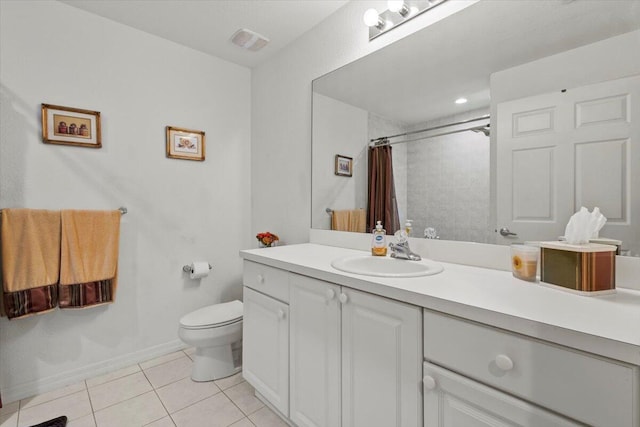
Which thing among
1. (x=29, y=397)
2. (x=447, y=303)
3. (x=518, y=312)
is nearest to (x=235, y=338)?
(x=29, y=397)

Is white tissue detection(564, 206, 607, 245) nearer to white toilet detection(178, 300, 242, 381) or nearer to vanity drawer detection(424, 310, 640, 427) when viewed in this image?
vanity drawer detection(424, 310, 640, 427)

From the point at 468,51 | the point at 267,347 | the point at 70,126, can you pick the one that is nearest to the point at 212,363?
the point at 267,347

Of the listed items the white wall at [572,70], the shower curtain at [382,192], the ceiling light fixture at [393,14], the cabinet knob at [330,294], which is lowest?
the cabinet knob at [330,294]

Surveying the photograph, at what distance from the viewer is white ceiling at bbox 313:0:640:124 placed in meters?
1.05

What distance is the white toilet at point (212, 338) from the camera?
5.96ft

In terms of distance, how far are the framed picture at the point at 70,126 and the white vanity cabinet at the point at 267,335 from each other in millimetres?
1354

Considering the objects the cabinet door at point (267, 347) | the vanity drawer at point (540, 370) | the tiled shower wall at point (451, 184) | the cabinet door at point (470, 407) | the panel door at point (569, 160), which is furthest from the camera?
the cabinet door at point (267, 347)

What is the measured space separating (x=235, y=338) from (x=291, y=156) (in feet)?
4.49

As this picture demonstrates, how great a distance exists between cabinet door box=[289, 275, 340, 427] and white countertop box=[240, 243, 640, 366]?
0.09 metres

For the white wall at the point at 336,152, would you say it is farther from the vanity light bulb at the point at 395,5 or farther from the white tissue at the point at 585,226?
the white tissue at the point at 585,226

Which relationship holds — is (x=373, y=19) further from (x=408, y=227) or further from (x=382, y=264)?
(x=382, y=264)

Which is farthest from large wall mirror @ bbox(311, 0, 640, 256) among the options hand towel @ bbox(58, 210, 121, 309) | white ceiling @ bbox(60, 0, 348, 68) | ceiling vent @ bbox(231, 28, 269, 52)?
hand towel @ bbox(58, 210, 121, 309)

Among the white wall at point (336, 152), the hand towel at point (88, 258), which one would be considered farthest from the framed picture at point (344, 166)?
the hand towel at point (88, 258)

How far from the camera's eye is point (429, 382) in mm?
861
